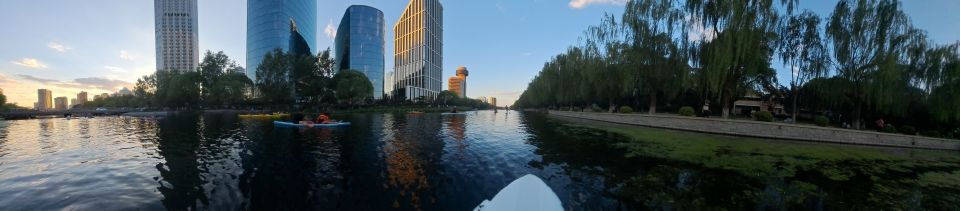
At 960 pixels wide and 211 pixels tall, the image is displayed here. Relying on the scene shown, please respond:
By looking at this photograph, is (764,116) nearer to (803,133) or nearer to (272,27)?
(803,133)

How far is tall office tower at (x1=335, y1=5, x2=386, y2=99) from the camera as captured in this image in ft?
375

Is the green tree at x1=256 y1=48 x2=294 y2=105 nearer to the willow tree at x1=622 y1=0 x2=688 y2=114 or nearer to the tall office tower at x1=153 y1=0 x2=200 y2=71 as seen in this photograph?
the willow tree at x1=622 y1=0 x2=688 y2=114

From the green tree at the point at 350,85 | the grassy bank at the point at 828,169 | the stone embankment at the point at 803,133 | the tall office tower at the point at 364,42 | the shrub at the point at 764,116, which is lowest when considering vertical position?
the grassy bank at the point at 828,169

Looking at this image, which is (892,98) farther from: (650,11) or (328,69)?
(328,69)

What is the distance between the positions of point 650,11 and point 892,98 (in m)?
16.9

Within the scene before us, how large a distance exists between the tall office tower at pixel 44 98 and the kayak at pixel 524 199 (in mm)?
254990

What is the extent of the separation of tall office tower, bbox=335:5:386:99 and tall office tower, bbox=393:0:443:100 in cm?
1913

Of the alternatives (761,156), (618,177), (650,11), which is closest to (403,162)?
(618,177)

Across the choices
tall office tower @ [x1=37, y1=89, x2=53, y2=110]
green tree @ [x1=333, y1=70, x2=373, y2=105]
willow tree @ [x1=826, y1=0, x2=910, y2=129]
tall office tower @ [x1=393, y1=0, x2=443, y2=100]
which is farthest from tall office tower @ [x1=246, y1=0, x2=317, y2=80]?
tall office tower @ [x1=37, y1=89, x2=53, y2=110]

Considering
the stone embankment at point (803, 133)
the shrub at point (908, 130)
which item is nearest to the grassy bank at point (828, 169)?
the stone embankment at point (803, 133)

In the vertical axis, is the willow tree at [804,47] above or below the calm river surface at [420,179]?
above

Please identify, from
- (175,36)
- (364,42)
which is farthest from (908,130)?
(175,36)

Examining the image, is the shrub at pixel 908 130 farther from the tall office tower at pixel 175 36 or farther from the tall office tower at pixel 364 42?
the tall office tower at pixel 175 36

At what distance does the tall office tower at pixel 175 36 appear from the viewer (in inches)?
4675
